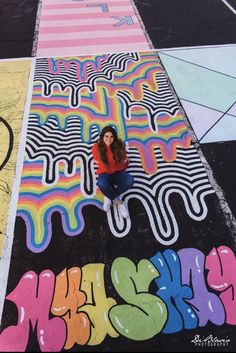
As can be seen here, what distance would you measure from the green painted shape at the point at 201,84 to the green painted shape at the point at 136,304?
359 cm

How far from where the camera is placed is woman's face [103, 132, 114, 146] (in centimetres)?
445

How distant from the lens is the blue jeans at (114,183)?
185 inches

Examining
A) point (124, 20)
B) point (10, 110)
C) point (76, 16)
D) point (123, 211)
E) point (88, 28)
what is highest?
point (76, 16)

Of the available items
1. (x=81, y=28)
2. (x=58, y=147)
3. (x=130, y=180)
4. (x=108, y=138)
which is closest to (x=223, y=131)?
(x=130, y=180)

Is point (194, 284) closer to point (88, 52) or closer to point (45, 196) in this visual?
point (45, 196)

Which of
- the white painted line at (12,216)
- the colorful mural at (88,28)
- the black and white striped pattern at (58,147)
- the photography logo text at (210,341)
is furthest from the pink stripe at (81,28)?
the photography logo text at (210,341)

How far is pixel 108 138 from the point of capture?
447 cm

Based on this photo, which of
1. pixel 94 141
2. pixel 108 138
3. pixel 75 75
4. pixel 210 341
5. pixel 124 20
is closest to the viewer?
pixel 210 341

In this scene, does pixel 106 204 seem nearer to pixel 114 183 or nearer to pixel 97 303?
pixel 114 183

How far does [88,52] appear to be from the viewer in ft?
26.1

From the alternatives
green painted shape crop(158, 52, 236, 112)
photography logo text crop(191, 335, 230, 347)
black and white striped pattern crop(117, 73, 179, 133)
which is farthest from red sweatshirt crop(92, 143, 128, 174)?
green painted shape crop(158, 52, 236, 112)

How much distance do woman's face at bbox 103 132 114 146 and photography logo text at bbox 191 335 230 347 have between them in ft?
7.86

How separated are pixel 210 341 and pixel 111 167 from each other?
7.49ft

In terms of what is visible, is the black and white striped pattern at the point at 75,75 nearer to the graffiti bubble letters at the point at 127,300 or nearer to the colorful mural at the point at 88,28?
the colorful mural at the point at 88,28
